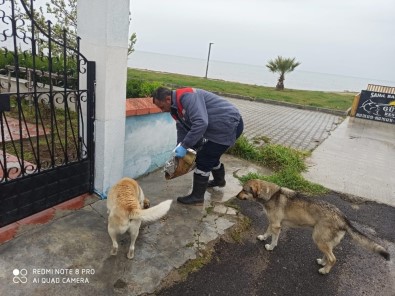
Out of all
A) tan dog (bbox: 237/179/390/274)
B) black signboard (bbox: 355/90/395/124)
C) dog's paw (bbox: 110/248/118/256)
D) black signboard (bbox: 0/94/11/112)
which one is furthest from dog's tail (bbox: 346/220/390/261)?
black signboard (bbox: 355/90/395/124)

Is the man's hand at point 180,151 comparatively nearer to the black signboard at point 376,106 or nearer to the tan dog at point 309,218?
the tan dog at point 309,218

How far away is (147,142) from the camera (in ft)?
17.2

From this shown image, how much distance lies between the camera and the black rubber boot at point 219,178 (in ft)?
17.3

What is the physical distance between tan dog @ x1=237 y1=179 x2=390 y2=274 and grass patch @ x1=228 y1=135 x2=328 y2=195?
6.24ft

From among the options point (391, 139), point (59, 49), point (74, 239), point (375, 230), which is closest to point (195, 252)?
point (74, 239)

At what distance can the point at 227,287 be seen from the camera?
319 cm

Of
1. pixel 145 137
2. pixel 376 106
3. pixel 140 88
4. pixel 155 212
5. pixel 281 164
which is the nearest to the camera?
pixel 155 212

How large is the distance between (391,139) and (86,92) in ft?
38.8

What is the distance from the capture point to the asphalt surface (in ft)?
10.5

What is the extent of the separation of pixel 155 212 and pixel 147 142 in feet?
8.01

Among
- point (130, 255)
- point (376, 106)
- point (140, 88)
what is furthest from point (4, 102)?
point (376, 106)

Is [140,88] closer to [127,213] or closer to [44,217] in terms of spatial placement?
[44,217]

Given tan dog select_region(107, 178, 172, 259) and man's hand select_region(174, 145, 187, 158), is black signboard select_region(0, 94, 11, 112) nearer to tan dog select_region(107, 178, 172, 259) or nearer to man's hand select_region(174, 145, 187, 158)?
tan dog select_region(107, 178, 172, 259)

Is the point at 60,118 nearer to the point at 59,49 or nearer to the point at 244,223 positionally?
the point at 59,49
